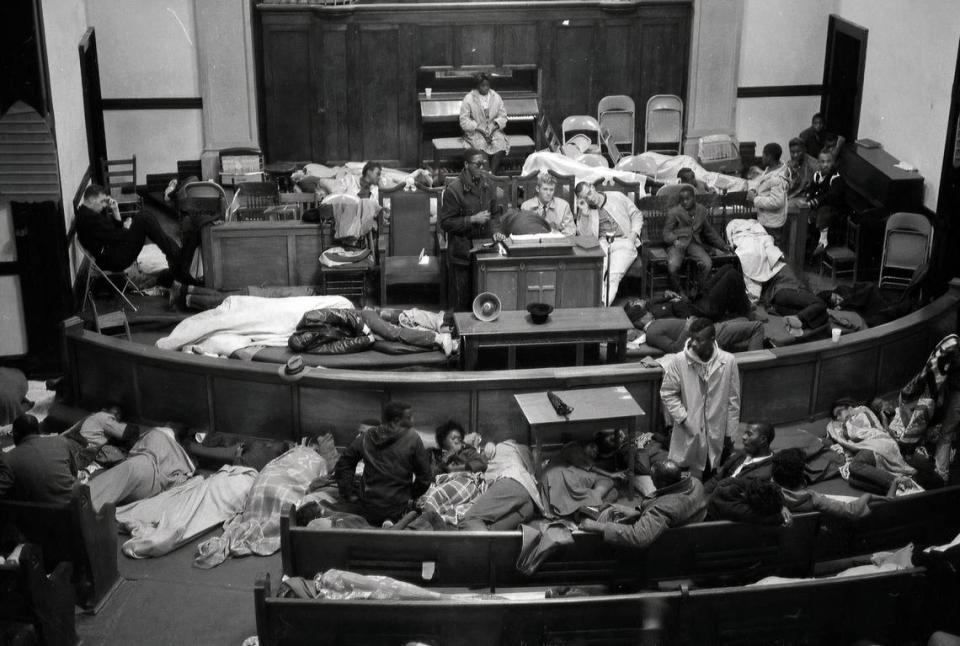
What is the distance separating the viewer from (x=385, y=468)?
23.9 feet

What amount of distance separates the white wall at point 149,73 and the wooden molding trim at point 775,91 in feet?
24.1

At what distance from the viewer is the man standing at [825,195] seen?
41.7 ft

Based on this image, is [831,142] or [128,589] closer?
[128,589]

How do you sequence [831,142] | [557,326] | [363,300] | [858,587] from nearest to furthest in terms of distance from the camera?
[858,587] → [557,326] → [363,300] → [831,142]

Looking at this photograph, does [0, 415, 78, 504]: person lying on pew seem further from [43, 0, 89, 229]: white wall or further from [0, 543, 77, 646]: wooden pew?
[43, 0, 89, 229]: white wall

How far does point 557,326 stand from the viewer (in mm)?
9094

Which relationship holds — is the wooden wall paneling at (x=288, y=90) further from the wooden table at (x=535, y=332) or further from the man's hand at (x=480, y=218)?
the wooden table at (x=535, y=332)

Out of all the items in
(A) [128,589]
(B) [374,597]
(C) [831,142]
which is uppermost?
(C) [831,142]

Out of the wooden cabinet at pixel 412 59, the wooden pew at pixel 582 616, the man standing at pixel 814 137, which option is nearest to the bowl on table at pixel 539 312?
the wooden pew at pixel 582 616

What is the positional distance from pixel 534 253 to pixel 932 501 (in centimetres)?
434

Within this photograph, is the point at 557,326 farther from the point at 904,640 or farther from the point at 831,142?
the point at 831,142

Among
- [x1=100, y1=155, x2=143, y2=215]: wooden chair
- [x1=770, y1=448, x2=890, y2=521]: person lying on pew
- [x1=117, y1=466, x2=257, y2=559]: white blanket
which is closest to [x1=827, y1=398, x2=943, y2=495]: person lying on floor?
[x1=770, y1=448, x2=890, y2=521]: person lying on pew

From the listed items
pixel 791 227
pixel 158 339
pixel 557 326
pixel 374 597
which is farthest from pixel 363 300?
pixel 374 597

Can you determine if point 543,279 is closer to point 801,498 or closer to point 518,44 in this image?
point 801,498
